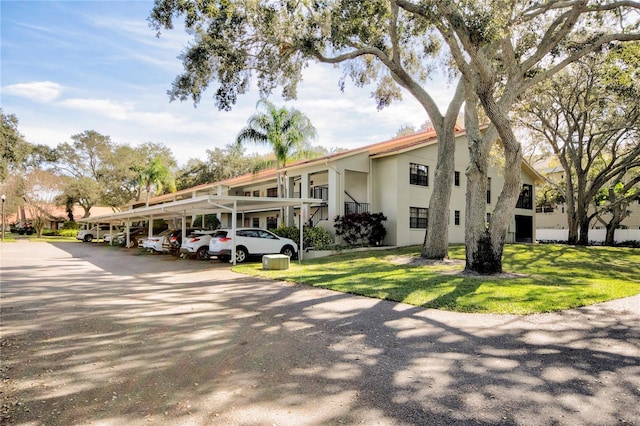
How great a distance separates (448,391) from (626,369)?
2272 mm

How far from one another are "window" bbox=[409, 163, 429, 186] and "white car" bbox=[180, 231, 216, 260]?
11.3 meters

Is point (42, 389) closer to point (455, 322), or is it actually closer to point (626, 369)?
point (455, 322)

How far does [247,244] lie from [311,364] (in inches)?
502

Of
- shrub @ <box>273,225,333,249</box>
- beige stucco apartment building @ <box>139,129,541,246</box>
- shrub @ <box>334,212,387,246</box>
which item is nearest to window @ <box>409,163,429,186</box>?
beige stucco apartment building @ <box>139,129,541,246</box>

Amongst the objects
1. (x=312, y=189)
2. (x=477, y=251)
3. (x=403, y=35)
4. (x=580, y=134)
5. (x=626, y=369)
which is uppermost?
(x=403, y=35)

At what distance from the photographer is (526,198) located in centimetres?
2866

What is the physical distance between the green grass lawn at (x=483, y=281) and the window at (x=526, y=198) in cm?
1086

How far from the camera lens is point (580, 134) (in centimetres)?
2450

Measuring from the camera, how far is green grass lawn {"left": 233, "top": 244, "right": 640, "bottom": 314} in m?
8.01

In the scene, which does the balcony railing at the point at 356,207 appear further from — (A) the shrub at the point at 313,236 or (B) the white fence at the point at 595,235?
(B) the white fence at the point at 595,235

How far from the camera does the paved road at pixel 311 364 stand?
3479mm

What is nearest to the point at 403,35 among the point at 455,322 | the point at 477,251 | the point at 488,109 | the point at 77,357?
the point at 488,109

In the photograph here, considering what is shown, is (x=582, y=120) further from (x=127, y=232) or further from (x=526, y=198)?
(x=127, y=232)

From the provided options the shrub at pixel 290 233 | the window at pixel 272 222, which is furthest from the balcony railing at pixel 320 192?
the window at pixel 272 222
